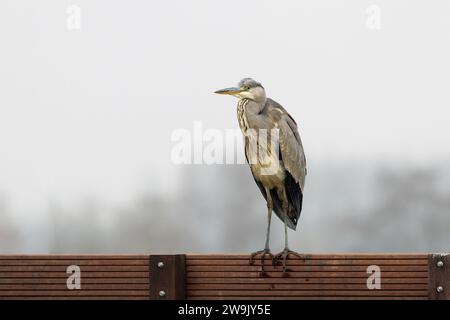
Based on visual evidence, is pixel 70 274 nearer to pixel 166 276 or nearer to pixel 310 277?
pixel 166 276

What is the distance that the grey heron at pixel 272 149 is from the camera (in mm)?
6102

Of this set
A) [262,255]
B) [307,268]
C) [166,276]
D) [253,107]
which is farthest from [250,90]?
[166,276]

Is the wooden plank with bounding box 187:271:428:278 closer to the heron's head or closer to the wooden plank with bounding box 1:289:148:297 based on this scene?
the wooden plank with bounding box 1:289:148:297

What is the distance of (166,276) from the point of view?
478 cm

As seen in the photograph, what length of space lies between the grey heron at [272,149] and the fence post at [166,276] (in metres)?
1.36

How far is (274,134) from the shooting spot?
612cm

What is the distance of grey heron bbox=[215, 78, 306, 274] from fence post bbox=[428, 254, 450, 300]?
159 cm

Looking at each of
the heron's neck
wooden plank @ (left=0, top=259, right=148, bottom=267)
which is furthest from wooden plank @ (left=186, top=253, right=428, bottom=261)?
the heron's neck

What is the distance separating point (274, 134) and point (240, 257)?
142cm

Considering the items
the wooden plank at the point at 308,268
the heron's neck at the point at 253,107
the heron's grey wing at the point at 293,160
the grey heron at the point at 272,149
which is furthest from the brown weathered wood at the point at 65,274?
the heron's neck at the point at 253,107

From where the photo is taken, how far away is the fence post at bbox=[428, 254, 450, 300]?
455cm

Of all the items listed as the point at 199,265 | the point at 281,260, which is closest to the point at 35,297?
the point at 199,265

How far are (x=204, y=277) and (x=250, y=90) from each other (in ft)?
5.86

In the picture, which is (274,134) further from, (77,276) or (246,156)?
(77,276)
